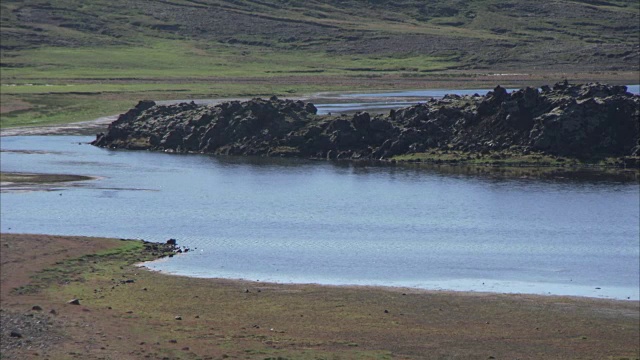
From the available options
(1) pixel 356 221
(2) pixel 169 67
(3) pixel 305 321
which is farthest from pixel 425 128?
(2) pixel 169 67

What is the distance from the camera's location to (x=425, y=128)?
9575 centimetres

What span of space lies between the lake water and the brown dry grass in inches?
108

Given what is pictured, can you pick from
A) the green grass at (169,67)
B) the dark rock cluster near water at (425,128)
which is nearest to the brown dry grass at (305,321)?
the dark rock cluster near water at (425,128)

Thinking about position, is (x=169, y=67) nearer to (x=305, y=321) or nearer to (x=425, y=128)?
(x=425, y=128)

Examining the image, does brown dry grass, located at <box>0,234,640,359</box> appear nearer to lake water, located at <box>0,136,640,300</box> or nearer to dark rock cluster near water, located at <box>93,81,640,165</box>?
lake water, located at <box>0,136,640,300</box>

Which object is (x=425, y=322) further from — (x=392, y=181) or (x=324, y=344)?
(x=392, y=181)

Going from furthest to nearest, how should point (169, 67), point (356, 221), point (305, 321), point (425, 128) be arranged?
point (169, 67), point (425, 128), point (356, 221), point (305, 321)

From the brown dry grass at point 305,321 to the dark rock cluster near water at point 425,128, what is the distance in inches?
1825

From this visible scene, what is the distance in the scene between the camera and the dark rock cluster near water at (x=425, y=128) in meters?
90.5

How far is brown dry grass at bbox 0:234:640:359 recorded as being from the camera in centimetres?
3747

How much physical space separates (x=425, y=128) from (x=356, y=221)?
32036mm

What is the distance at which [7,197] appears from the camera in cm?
7388

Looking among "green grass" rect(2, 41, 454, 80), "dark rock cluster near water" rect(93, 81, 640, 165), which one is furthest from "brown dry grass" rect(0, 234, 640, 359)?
"green grass" rect(2, 41, 454, 80)

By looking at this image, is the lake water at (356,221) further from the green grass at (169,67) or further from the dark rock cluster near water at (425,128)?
the green grass at (169,67)
